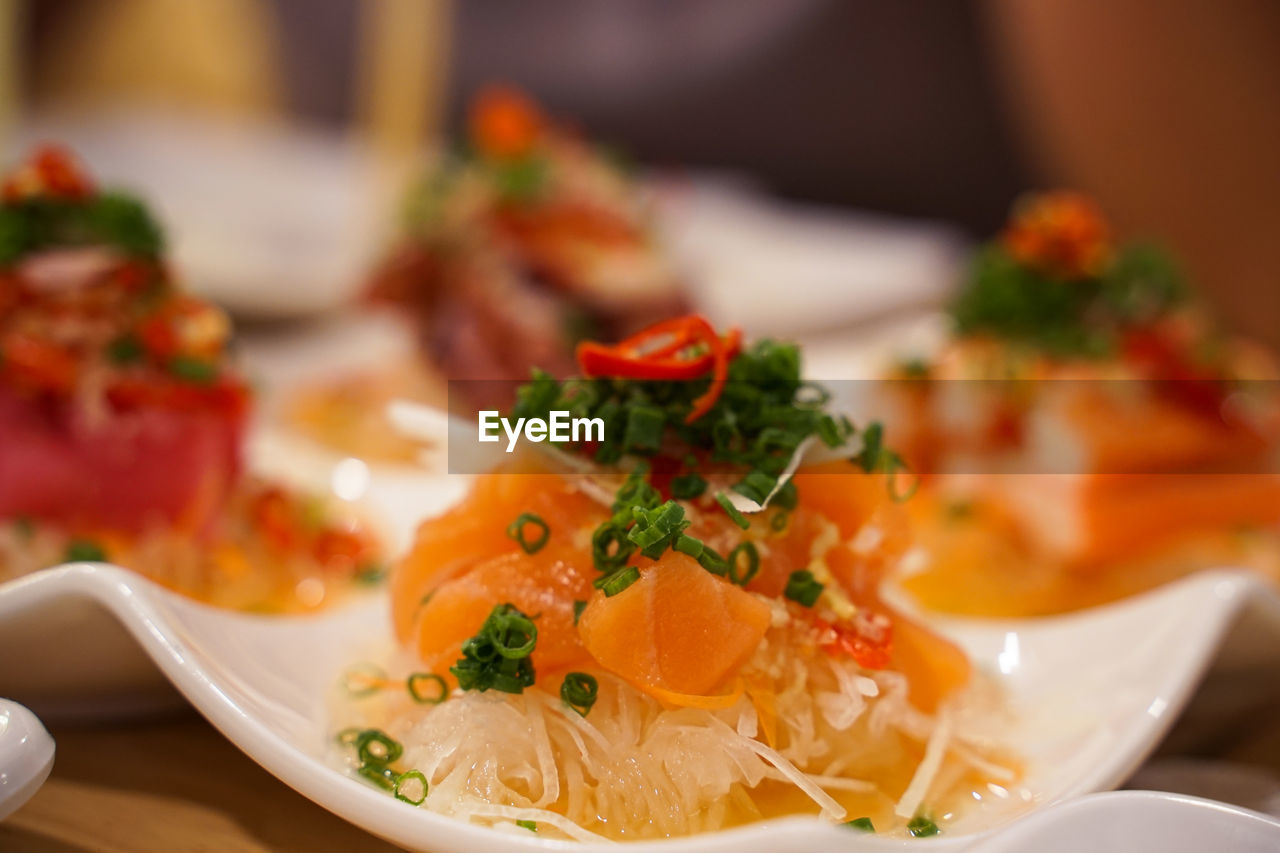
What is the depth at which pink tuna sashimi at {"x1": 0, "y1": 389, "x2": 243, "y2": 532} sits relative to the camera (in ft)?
6.91

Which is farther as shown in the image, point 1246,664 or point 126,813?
point 1246,664

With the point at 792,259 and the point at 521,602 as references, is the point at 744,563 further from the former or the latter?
the point at 792,259

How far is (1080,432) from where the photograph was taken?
2.47m

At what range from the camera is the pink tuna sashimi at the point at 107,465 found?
2.11m

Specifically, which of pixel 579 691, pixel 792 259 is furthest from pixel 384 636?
pixel 792 259

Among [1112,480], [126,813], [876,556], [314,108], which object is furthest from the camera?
[314,108]

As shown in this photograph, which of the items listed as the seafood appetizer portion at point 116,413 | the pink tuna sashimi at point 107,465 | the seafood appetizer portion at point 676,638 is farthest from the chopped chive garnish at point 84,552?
the seafood appetizer portion at point 676,638

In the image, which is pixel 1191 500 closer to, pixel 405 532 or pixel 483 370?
pixel 405 532

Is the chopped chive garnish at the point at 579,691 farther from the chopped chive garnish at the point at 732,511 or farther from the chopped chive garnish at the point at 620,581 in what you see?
the chopped chive garnish at the point at 732,511

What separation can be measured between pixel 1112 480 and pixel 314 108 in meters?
7.27

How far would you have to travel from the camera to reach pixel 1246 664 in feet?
6.04

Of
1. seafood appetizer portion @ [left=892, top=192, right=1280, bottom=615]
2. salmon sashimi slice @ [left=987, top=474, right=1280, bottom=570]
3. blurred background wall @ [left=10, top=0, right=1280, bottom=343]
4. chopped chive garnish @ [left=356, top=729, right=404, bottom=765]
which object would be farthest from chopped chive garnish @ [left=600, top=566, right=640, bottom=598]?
blurred background wall @ [left=10, top=0, right=1280, bottom=343]

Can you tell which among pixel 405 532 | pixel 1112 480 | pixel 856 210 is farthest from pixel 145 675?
pixel 856 210

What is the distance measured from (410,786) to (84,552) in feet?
3.32
